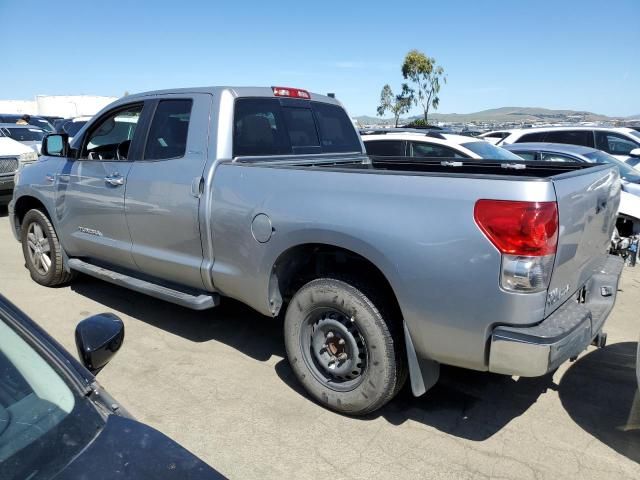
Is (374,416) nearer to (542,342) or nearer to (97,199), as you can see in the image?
(542,342)

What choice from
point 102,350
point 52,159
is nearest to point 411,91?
point 52,159

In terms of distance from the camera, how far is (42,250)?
557cm

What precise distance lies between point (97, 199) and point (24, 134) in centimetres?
1231

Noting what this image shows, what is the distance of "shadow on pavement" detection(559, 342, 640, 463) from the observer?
3.06m

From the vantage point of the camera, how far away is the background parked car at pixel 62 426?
56.2 inches

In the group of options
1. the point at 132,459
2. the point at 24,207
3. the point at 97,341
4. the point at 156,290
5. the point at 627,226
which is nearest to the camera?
the point at 132,459

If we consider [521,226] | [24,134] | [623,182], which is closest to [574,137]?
[623,182]

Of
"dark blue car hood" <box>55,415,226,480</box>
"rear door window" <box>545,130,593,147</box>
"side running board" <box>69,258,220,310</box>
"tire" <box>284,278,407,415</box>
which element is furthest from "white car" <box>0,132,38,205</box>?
"rear door window" <box>545,130,593,147</box>

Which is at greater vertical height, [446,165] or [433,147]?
[446,165]

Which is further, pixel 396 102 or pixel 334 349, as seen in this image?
pixel 396 102

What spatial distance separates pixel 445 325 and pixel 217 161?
201 centimetres

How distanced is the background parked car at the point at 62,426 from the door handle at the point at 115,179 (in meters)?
2.70

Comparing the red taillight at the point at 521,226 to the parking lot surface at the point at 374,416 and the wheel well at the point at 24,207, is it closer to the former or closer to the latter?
the parking lot surface at the point at 374,416

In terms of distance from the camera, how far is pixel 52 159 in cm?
525
